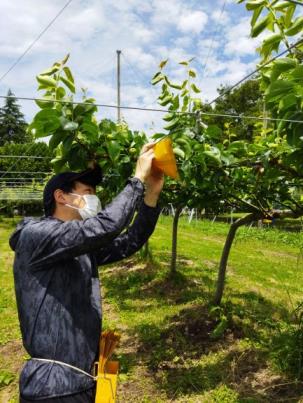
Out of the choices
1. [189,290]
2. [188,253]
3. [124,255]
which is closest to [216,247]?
[188,253]

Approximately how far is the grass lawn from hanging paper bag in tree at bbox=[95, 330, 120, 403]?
5.96 ft

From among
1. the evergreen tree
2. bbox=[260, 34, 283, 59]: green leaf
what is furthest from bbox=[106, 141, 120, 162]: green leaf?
the evergreen tree

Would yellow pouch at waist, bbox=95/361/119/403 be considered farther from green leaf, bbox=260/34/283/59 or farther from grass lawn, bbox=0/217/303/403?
grass lawn, bbox=0/217/303/403

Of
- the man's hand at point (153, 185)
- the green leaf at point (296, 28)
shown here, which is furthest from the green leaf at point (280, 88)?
the man's hand at point (153, 185)

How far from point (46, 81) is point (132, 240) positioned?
30.7 inches

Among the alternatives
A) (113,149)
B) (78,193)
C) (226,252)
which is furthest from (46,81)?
(226,252)

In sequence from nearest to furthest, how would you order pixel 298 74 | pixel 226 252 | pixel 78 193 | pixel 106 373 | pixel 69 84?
pixel 298 74 → pixel 106 373 → pixel 78 193 → pixel 69 84 → pixel 226 252

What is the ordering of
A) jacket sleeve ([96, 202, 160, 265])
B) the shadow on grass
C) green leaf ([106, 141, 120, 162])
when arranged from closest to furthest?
jacket sleeve ([96, 202, 160, 265]) → green leaf ([106, 141, 120, 162]) → the shadow on grass

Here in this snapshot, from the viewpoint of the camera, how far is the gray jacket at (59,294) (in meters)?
1.40

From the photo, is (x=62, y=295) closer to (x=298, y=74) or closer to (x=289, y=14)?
(x=298, y=74)

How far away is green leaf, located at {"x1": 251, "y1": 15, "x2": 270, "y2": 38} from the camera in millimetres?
1633

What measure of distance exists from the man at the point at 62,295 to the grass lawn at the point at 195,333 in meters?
1.99

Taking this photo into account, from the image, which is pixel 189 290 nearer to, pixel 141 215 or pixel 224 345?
pixel 224 345

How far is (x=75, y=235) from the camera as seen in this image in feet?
4.58
